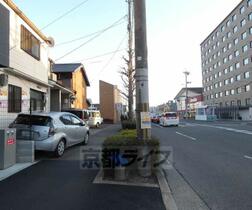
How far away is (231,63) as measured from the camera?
2894 inches

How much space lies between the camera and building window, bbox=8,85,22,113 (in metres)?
12.8

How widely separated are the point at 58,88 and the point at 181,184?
55.7ft

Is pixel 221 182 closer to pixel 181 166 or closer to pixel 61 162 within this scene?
pixel 181 166

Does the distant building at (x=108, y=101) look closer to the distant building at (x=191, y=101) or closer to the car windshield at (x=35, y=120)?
the car windshield at (x=35, y=120)

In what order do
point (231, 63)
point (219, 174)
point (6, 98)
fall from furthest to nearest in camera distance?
point (231, 63), point (6, 98), point (219, 174)

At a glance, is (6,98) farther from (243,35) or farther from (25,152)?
(243,35)

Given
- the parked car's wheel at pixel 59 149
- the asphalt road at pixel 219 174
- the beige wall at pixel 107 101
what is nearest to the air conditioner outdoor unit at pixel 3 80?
the parked car's wheel at pixel 59 149

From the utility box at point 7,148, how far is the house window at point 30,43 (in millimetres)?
7325

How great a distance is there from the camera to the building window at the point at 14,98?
1284 centimetres

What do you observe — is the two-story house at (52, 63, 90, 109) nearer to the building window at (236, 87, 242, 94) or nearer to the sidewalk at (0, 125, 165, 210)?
the sidewalk at (0, 125, 165, 210)

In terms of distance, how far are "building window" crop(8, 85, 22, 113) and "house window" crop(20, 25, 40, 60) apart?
2178mm

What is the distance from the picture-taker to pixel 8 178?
6.84 metres

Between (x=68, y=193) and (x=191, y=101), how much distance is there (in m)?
101

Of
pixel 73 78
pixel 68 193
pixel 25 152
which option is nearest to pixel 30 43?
pixel 25 152
